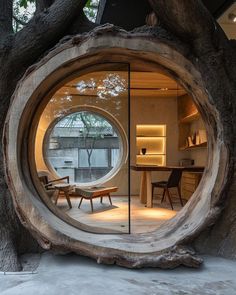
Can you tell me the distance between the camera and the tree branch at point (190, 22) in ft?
6.84

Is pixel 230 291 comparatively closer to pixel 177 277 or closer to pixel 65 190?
pixel 177 277

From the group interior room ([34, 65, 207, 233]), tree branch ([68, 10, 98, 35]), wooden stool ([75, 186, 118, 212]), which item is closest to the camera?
tree branch ([68, 10, 98, 35])

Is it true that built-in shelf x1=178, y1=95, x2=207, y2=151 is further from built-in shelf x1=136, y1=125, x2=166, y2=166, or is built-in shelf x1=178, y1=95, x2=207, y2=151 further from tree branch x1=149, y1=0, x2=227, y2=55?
tree branch x1=149, y1=0, x2=227, y2=55

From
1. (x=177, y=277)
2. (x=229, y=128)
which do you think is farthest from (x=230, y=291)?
(x=229, y=128)

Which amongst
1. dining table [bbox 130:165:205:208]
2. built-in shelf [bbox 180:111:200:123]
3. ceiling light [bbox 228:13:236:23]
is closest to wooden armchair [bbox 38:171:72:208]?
dining table [bbox 130:165:205:208]

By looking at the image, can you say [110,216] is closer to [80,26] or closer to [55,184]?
[55,184]

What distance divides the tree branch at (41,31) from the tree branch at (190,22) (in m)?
0.66

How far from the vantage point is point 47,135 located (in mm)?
4340

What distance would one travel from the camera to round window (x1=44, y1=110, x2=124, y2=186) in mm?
4383

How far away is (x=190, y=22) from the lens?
214 centimetres

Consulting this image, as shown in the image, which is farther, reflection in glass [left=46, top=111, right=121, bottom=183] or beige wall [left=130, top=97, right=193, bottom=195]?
beige wall [left=130, top=97, right=193, bottom=195]

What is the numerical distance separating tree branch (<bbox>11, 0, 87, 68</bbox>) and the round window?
1.96 meters

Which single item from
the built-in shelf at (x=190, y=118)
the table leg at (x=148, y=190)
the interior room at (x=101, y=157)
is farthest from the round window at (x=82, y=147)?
the built-in shelf at (x=190, y=118)

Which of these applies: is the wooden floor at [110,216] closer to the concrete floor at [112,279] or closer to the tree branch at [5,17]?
the concrete floor at [112,279]
